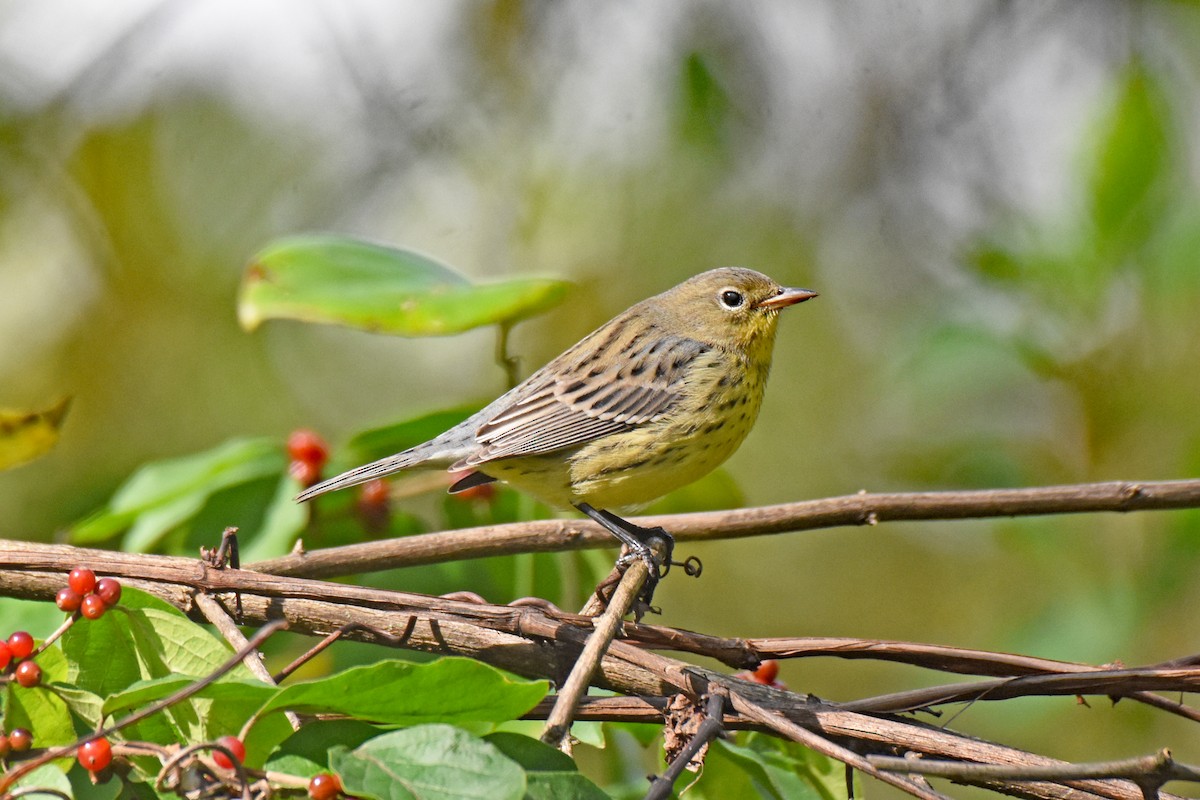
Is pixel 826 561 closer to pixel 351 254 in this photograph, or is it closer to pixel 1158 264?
pixel 1158 264

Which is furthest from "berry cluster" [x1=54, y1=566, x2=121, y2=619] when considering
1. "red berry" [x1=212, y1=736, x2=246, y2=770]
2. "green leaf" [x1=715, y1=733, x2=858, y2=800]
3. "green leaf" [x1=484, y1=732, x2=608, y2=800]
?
"green leaf" [x1=715, y1=733, x2=858, y2=800]

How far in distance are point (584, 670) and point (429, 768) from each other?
282mm

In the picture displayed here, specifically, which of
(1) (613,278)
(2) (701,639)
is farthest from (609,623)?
(1) (613,278)

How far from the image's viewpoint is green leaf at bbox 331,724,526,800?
1419 mm

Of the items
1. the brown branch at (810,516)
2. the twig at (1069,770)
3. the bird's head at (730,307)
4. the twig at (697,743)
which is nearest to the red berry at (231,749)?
the twig at (697,743)

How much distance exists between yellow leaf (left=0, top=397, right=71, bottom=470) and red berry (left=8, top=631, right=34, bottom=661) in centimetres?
92

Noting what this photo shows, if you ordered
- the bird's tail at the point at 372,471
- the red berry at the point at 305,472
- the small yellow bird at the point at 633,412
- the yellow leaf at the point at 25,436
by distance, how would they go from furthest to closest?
the small yellow bird at the point at 633,412
the red berry at the point at 305,472
the bird's tail at the point at 372,471
the yellow leaf at the point at 25,436

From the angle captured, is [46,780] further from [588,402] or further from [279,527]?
[588,402]

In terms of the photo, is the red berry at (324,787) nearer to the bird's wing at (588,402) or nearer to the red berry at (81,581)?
the red berry at (81,581)

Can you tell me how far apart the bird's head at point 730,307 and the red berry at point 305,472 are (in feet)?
4.63

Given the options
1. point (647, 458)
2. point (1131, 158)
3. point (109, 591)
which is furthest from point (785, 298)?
point (109, 591)

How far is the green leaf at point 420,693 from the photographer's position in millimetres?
1487

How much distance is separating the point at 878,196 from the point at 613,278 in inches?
55.8

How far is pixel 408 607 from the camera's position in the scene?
1845mm
